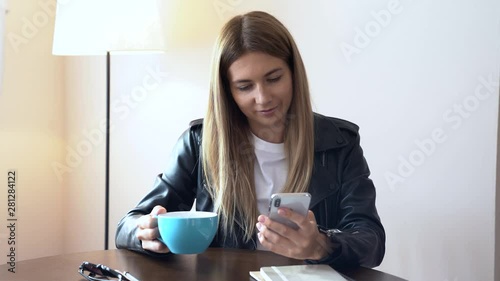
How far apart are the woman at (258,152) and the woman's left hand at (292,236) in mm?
241

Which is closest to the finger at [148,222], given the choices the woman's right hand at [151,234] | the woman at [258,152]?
the woman's right hand at [151,234]

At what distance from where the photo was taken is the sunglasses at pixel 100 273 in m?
0.98

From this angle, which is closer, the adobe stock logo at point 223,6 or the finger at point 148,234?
the finger at point 148,234

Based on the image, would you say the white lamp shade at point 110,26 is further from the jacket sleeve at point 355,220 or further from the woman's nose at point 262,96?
the jacket sleeve at point 355,220

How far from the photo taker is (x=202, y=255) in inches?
46.1

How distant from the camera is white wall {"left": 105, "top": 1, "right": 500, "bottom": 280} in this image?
1549mm

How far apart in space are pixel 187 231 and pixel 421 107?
2.84 feet

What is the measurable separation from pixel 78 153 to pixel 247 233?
4.71ft

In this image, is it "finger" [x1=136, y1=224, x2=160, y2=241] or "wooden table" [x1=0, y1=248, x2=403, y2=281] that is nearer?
"wooden table" [x1=0, y1=248, x2=403, y2=281]

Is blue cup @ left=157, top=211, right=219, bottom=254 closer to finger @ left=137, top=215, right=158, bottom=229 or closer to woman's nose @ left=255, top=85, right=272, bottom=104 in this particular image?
finger @ left=137, top=215, right=158, bottom=229

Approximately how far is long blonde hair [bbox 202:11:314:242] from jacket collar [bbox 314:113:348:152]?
0.06 ft

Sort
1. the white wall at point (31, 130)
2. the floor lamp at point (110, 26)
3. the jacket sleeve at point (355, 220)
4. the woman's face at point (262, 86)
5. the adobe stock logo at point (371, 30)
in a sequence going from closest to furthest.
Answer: the jacket sleeve at point (355, 220) → the woman's face at point (262, 86) → the adobe stock logo at point (371, 30) → the floor lamp at point (110, 26) → the white wall at point (31, 130)

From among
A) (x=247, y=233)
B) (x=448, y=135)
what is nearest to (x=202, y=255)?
(x=247, y=233)

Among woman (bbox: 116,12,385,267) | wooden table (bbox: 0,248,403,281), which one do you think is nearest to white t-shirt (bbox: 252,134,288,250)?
woman (bbox: 116,12,385,267)
